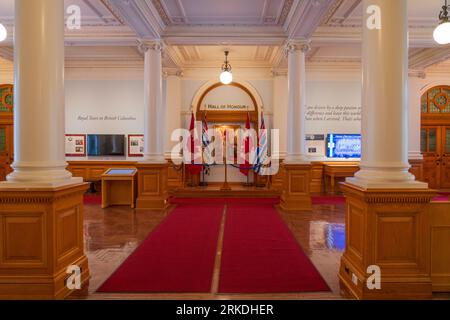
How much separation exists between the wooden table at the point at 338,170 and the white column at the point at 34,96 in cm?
915

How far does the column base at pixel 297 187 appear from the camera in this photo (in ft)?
26.4

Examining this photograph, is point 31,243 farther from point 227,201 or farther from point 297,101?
point 297,101

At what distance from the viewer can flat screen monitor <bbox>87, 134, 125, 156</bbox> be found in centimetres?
1194

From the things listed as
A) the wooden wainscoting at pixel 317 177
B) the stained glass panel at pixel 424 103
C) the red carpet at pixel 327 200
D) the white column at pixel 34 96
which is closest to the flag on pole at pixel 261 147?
the wooden wainscoting at pixel 317 177

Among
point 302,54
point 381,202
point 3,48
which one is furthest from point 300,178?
point 3,48

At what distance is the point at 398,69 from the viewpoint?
10.9 feet

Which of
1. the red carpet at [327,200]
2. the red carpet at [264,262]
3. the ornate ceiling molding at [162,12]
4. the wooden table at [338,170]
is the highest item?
the ornate ceiling molding at [162,12]

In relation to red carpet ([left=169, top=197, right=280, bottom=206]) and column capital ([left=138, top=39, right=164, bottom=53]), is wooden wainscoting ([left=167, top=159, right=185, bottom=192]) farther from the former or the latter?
column capital ([left=138, top=39, right=164, bottom=53])

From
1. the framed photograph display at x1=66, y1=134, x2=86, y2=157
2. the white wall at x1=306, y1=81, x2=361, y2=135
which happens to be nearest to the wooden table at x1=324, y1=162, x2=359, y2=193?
the white wall at x1=306, y1=81, x2=361, y2=135

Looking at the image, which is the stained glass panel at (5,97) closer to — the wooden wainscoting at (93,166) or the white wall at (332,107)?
the wooden wainscoting at (93,166)

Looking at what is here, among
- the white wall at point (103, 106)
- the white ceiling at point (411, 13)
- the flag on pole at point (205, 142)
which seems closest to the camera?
the white ceiling at point (411, 13)

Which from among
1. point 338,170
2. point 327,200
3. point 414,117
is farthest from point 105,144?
point 414,117

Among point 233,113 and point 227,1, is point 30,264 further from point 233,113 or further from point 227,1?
point 233,113
